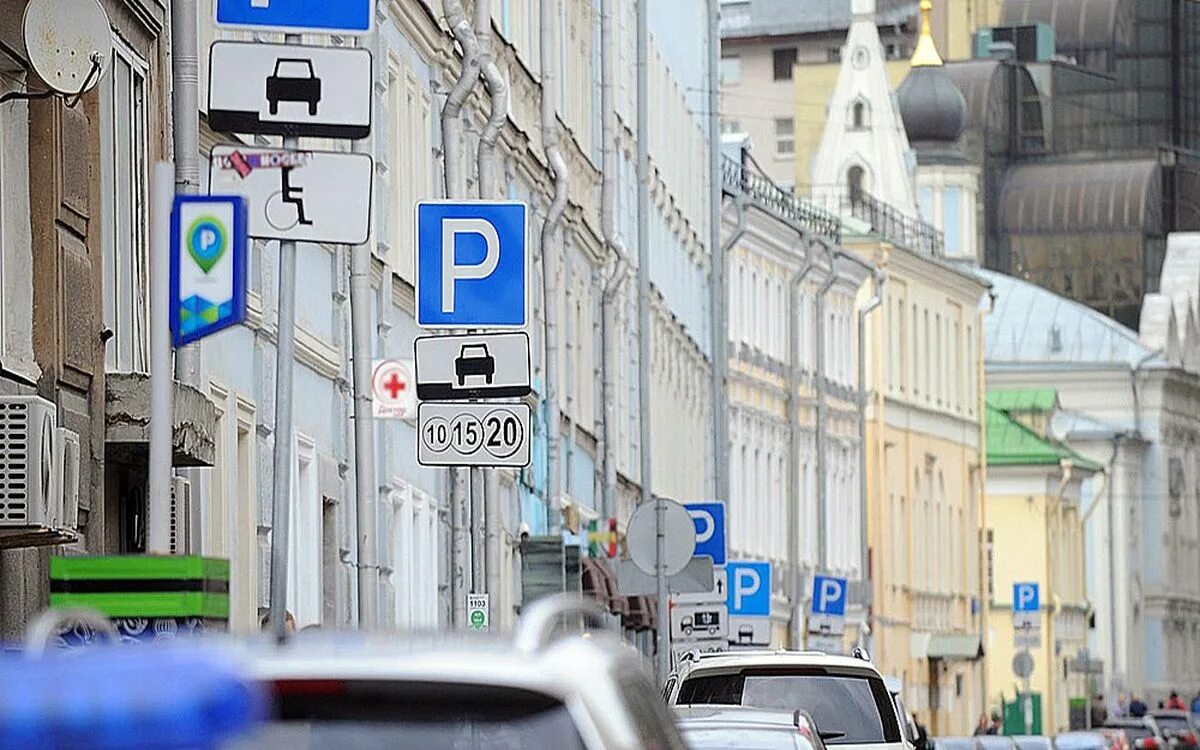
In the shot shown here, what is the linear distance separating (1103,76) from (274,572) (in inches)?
5955

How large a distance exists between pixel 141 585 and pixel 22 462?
17.8ft

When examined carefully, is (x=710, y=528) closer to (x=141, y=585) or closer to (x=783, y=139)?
(x=141, y=585)

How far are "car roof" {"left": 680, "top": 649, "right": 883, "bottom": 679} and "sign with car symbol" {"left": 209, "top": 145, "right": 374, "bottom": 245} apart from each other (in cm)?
703

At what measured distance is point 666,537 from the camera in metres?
28.7

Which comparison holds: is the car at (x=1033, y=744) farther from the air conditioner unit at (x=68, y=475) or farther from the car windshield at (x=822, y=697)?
the air conditioner unit at (x=68, y=475)

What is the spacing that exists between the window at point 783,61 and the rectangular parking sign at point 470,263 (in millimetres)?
113343

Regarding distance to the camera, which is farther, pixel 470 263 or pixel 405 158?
pixel 405 158

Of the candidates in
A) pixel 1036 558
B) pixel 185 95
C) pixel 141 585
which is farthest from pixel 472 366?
pixel 1036 558

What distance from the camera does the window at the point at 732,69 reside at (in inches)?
5086

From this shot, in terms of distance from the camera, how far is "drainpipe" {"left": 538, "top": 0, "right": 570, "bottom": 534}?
33562mm

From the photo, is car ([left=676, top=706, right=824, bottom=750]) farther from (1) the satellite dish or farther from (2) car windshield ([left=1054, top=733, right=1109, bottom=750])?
(2) car windshield ([left=1054, top=733, right=1109, bottom=750])

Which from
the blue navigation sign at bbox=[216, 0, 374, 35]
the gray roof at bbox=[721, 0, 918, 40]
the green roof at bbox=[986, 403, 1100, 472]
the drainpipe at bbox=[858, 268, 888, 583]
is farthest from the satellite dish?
the gray roof at bbox=[721, 0, 918, 40]

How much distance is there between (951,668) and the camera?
3418 inches

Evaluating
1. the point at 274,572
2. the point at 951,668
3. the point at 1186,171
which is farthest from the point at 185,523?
the point at 1186,171
